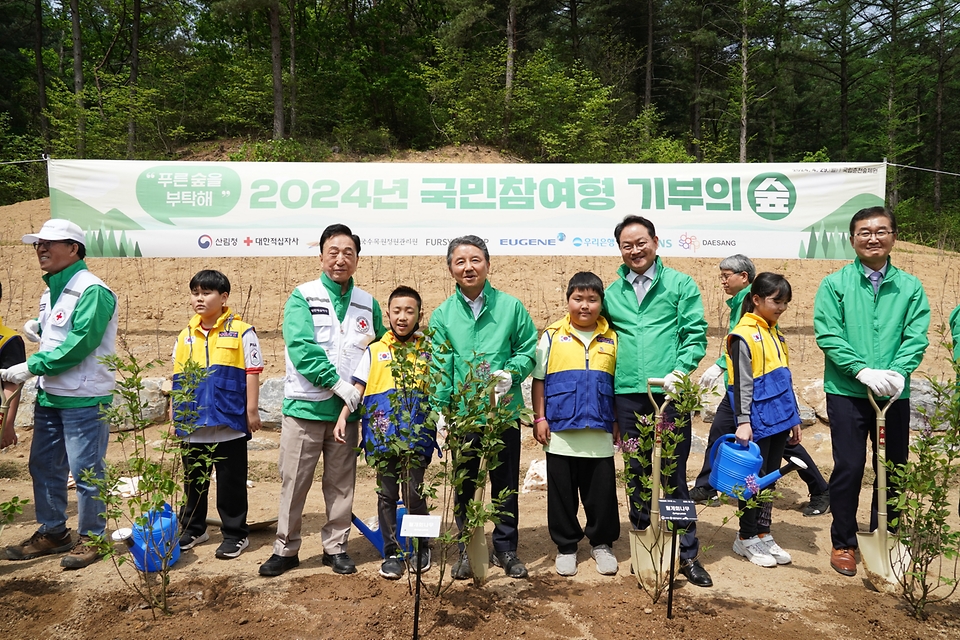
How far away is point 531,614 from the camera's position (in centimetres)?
274

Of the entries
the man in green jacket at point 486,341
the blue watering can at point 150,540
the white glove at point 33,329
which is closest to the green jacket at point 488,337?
the man in green jacket at point 486,341

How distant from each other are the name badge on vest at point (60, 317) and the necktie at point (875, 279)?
436 centimetres

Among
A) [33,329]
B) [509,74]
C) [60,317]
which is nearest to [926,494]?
[60,317]

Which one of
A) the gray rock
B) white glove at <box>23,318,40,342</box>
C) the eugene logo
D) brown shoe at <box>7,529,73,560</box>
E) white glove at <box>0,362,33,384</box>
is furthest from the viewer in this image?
the eugene logo

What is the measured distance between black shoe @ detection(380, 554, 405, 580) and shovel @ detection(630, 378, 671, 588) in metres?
1.18

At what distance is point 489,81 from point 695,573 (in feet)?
56.9

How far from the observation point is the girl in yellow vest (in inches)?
132

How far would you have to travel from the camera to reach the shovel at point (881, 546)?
2994 millimetres

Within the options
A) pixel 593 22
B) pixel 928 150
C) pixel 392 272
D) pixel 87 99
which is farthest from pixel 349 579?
pixel 928 150

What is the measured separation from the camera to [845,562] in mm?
3260

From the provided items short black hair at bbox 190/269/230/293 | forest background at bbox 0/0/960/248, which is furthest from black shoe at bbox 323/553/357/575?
forest background at bbox 0/0/960/248

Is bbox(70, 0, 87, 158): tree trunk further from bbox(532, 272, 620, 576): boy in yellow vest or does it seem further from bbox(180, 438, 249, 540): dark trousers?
bbox(532, 272, 620, 576): boy in yellow vest

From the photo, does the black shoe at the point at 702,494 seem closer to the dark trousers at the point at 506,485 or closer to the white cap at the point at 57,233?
the dark trousers at the point at 506,485

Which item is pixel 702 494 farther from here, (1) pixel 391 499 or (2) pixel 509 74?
(2) pixel 509 74
